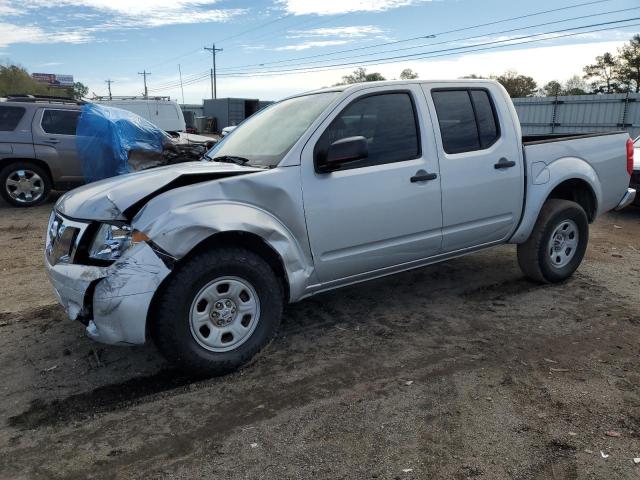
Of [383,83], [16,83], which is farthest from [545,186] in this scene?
[16,83]

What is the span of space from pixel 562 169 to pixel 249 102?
30.7 meters

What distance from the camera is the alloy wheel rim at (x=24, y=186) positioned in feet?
31.4

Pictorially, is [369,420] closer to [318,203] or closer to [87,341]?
[318,203]

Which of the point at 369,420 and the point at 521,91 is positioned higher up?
the point at 521,91

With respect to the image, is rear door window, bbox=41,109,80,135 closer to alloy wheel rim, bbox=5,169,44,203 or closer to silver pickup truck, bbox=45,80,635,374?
alloy wheel rim, bbox=5,169,44,203

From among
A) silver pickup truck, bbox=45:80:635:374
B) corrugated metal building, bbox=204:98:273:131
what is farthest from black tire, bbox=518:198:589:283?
corrugated metal building, bbox=204:98:273:131

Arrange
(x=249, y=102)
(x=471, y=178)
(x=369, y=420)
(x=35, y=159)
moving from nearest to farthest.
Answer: (x=369, y=420), (x=471, y=178), (x=35, y=159), (x=249, y=102)

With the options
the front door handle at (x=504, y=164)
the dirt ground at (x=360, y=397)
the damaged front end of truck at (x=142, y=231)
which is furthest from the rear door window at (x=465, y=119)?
the damaged front end of truck at (x=142, y=231)

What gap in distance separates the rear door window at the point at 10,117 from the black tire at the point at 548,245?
28.9 feet

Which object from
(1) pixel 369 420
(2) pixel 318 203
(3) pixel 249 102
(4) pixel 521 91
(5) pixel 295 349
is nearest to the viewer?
(1) pixel 369 420

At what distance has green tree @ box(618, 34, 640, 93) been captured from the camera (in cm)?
5219

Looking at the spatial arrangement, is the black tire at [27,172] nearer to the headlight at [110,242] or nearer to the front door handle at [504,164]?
the headlight at [110,242]

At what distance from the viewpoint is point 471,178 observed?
4414 mm

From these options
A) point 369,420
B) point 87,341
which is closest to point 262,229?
point 369,420
